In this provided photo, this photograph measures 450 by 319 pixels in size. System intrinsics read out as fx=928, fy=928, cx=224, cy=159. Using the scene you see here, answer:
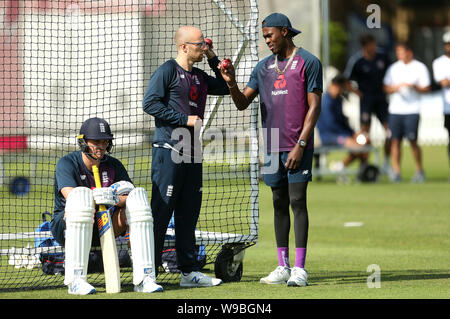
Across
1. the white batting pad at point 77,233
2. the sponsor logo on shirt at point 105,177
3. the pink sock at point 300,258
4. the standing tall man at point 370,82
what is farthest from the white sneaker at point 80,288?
the standing tall man at point 370,82

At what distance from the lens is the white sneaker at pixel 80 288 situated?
7492 millimetres

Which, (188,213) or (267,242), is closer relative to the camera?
(188,213)

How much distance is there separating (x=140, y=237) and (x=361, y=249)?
3945 mm

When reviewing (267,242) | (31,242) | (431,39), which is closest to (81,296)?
(31,242)

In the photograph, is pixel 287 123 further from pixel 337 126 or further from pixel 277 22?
pixel 337 126

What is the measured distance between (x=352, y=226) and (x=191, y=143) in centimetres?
524

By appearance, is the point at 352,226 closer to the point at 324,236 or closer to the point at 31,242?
the point at 324,236

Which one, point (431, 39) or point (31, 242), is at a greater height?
point (431, 39)

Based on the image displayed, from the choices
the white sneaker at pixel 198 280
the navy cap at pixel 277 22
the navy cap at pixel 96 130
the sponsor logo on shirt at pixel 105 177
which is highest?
the navy cap at pixel 277 22

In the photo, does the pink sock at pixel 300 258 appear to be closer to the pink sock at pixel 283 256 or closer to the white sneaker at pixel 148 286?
the pink sock at pixel 283 256

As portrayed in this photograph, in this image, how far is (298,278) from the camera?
8.02 m

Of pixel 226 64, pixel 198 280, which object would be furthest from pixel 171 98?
pixel 198 280

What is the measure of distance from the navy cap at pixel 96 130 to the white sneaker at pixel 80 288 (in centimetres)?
124

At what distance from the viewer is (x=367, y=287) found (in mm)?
7969
